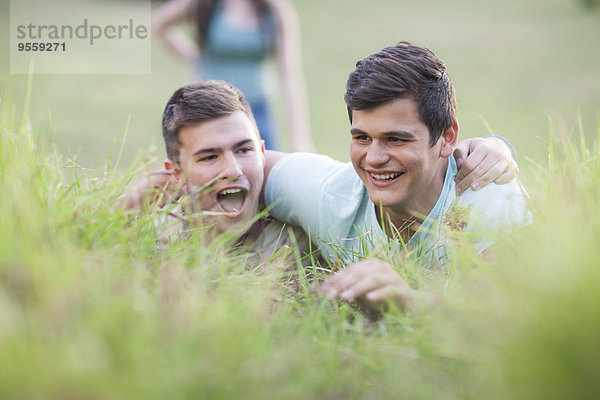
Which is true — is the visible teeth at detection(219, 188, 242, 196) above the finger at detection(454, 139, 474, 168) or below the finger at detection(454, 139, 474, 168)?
below

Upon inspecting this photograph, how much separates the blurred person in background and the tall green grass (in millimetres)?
3824

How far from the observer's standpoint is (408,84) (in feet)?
9.46

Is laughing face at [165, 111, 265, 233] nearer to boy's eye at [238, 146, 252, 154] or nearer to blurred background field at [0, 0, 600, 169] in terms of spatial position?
boy's eye at [238, 146, 252, 154]

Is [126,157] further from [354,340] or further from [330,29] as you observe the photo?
[330,29]

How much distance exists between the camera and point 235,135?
10.9 feet

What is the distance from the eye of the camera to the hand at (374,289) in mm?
1969

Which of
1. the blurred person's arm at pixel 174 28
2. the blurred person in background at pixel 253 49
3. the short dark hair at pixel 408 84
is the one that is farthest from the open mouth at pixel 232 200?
the blurred person's arm at pixel 174 28

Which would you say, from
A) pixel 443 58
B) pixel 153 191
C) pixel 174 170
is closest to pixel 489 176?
pixel 153 191

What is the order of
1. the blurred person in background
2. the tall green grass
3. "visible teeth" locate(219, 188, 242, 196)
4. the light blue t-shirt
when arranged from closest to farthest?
the tall green grass → the light blue t-shirt → "visible teeth" locate(219, 188, 242, 196) → the blurred person in background

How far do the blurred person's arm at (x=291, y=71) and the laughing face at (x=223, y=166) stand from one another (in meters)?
2.61

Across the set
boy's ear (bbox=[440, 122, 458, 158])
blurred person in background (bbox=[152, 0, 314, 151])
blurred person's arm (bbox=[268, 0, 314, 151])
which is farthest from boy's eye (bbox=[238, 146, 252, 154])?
blurred person's arm (bbox=[268, 0, 314, 151])

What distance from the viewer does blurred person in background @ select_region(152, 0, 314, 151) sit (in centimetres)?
583

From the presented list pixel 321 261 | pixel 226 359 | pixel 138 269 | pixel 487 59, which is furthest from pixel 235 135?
pixel 487 59

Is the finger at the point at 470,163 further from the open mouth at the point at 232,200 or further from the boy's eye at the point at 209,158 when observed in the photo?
the boy's eye at the point at 209,158
